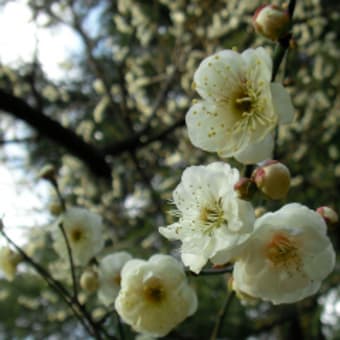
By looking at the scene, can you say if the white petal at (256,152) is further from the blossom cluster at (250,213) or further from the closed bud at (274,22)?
the closed bud at (274,22)

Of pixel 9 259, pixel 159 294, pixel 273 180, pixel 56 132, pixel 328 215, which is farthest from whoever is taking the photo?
pixel 56 132

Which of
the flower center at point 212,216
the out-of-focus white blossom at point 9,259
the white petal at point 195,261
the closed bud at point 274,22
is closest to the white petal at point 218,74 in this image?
the closed bud at point 274,22

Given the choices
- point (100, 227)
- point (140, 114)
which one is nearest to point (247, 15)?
point (140, 114)

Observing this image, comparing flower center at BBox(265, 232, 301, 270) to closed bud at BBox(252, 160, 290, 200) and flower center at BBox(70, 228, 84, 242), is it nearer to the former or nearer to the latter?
closed bud at BBox(252, 160, 290, 200)

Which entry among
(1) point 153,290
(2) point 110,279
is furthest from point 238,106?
(2) point 110,279

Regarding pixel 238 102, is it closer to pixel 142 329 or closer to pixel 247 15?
pixel 142 329

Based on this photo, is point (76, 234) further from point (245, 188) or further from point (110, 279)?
point (245, 188)
